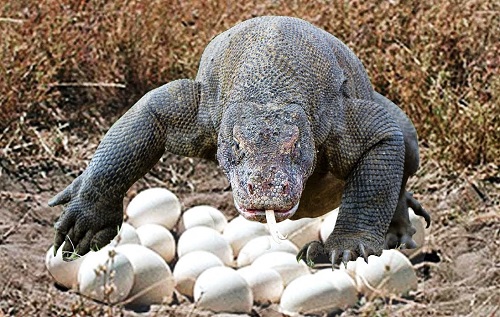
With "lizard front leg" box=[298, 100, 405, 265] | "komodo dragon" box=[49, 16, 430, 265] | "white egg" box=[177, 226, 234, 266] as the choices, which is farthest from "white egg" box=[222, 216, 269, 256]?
"lizard front leg" box=[298, 100, 405, 265]

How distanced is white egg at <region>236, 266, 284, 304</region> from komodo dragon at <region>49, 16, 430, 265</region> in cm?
148

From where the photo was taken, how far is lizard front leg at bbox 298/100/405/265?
241 cm

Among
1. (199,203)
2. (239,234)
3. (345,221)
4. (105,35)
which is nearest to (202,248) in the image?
(239,234)


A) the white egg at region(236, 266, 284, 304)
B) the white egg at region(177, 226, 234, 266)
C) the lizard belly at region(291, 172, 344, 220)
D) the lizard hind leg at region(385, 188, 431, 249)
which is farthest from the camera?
the white egg at region(177, 226, 234, 266)

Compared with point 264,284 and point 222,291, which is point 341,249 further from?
point 264,284

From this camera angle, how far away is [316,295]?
4.00m

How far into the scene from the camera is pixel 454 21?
18.5 ft

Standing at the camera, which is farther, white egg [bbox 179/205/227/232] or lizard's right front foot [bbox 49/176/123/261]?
white egg [bbox 179/205/227/232]

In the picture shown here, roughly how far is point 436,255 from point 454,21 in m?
1.49

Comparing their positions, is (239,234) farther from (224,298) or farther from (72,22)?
(72,22)

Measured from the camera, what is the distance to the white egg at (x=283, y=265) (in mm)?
4254

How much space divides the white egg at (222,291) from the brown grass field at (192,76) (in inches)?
21.8

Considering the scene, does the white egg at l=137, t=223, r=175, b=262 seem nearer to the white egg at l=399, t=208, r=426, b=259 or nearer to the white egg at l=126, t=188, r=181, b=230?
the white egg at l=126, t=188, r=181, b=230

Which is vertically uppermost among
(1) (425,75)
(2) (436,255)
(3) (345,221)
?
(3) (345,221)
